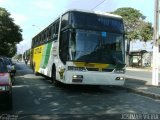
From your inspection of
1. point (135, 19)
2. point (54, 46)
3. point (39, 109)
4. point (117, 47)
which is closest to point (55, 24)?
point (54, 46)

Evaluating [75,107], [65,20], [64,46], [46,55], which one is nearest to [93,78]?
[64,46]

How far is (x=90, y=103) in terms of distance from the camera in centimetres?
1362

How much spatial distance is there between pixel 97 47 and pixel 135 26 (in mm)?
63196

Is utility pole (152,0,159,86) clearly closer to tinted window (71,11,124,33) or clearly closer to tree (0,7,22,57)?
tinted window (71,11,124,33)

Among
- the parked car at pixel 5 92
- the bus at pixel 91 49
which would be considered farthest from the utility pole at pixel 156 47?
the parked car at pixel 5 92

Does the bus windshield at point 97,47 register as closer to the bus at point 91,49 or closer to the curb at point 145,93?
the bus at point 91,49

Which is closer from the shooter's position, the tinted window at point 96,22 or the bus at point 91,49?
the bus at point 91,49

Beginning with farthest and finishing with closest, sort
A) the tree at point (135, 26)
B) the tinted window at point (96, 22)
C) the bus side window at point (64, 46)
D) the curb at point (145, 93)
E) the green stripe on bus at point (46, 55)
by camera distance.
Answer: the tree at point (135, 26)
the green stripe on bus at point (46, 55)
the tinted window at point (96, 22)
the bus side window at point (64, 46)
the curb at point (145, 93)

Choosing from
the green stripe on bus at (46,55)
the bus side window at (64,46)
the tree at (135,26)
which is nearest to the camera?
the bus side window at (64,46)

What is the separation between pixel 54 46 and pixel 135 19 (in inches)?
2415

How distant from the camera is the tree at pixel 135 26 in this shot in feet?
250

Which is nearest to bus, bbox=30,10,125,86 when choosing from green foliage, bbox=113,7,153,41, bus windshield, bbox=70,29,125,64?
bus windshield, bbox=70,29,125,64

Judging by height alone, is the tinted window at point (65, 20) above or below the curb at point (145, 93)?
above

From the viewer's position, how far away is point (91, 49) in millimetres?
16594
